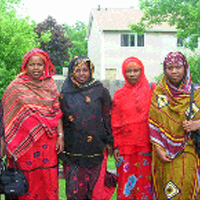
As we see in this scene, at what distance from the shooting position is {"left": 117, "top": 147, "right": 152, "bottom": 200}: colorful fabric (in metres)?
3.92

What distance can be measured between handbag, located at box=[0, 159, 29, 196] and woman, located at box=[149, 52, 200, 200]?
147 cm

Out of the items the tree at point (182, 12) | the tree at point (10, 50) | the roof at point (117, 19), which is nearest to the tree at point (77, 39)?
the roof at point (117, 19)

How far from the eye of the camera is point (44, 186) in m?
3.67

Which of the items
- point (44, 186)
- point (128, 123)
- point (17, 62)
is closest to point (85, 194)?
point (44, 186)

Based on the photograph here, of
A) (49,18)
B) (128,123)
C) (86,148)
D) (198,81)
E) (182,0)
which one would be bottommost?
(86,148)

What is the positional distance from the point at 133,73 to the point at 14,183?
1833mm

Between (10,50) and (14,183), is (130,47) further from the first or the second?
(14,183)

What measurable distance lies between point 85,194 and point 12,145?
1.01 metres

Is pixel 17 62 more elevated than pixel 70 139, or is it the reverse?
pixel 17 62

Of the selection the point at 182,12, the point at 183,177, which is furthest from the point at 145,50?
the point at 183,177

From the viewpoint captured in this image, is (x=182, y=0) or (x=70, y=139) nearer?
(x=70, y=139)

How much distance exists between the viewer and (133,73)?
3.98 m

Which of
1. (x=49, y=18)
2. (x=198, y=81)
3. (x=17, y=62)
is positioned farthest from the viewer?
(x=49, y=18)

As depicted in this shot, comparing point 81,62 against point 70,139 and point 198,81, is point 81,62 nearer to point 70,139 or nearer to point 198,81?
point 70,139
